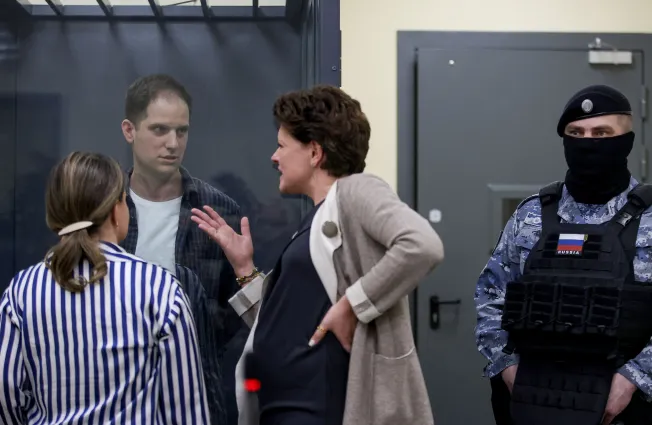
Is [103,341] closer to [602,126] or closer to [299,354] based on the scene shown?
[299,354]

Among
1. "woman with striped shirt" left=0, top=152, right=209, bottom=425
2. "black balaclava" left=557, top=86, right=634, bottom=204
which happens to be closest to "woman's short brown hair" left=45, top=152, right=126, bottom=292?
"woman with striped shirt" left=0, top=152, right=209, bottom=425

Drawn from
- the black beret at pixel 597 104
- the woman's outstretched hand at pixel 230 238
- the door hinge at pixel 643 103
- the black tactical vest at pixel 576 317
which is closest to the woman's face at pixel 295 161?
the woman's outstretched hand at pixel 230 238

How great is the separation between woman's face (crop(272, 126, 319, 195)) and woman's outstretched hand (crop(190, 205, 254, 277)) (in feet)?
1.16

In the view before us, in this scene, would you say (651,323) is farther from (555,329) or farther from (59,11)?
(59,11)

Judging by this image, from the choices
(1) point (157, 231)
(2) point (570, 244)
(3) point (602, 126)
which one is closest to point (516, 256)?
(2) point (570, 244)

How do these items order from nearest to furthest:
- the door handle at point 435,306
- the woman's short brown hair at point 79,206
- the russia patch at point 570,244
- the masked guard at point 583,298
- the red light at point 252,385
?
the woman's short brown hair at point 79,206 → the red light at point 252,385 → the masked guard at point 583,298 → the russia patch at point 570,244 → the door handle at point 435,306

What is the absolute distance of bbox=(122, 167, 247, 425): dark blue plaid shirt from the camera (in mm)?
2316

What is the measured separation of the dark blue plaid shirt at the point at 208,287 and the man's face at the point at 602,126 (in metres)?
1.07

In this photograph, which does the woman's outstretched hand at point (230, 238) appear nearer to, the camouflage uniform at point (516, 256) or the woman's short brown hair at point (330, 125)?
the woman's short brown hair at point (330, 125)

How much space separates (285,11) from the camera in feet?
7.96

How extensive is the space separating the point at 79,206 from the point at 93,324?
0.26 metres

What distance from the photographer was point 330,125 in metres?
1.92

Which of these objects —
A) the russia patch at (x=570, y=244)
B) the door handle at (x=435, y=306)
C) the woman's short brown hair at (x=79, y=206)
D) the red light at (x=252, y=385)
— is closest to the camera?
the woman's short brown hair at (x=79, y=206)

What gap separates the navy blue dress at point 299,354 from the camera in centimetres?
180
